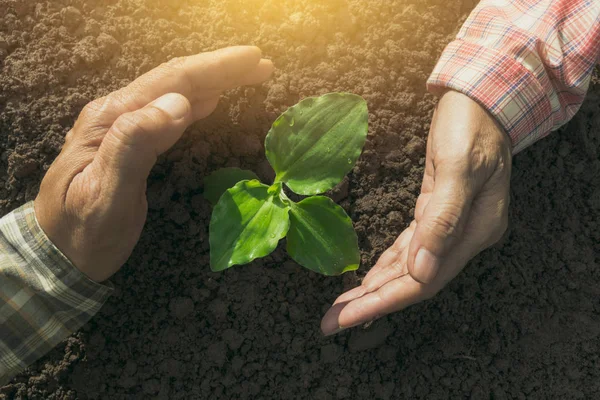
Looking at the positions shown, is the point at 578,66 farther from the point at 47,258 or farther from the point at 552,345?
the point at 47,258

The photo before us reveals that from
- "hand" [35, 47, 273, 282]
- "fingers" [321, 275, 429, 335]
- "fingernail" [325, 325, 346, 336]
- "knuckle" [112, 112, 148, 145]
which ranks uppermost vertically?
"knuckle" [112, 112, 148, 145]

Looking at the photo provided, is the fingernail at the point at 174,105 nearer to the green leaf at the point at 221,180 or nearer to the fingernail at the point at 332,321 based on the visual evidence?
the green leaf at the point at 221,180

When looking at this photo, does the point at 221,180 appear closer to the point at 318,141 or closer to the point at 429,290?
the point at 318,141

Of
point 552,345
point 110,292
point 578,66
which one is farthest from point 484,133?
point 110,292

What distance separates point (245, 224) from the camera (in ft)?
5.48

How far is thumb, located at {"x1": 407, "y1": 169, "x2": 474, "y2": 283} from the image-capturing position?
1475 mm

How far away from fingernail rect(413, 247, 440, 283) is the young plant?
9.8 inches

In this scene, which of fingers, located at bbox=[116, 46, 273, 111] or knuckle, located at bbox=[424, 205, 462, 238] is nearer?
knuckle, located at bbox=[424, 205, 462, 238]

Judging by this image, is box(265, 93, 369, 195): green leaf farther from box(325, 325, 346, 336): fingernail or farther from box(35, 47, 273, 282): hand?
box(325, 325, 346, 336): fingernail

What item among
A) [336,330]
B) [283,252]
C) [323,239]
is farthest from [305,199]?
[336,330]

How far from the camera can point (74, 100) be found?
1890 mm

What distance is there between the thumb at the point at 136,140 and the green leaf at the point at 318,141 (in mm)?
309

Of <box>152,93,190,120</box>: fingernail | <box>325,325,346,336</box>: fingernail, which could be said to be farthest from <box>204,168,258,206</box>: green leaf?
<box>325,325,346,336</box>: fingernail

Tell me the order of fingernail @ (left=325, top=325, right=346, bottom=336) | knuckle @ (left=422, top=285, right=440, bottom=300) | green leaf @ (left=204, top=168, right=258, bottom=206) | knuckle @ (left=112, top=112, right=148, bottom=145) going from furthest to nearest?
1. green leaf @ (left=204, top=168, right=258, bottom=206)
2. fingernail @ (left=325, top=325, right=346, bottom=336)
3. knuckle @ (left=422, top=285, right=440, bottom=300)
4. knuckle @ (left=112, top=112, right=148, bottom=145)
